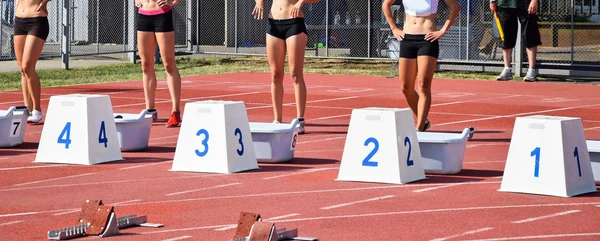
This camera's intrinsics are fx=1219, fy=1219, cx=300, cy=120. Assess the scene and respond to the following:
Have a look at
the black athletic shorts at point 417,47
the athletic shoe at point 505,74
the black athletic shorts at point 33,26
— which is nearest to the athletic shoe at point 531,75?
the athletic shoe at point 505,74

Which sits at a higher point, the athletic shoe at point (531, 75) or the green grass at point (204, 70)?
the athletic shoe at point (531, 75)

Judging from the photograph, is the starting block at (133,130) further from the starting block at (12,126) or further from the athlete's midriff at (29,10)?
the athlete's midriff at (29,10)

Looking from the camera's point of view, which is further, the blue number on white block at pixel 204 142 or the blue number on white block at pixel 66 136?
the blue number on white block at pixel 66 136

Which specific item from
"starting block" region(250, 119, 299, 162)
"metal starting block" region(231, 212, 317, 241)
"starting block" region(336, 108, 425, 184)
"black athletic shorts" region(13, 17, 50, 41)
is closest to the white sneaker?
"black athletic shorts" region(13, 17, 50, 41)

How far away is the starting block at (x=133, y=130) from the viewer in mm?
12289

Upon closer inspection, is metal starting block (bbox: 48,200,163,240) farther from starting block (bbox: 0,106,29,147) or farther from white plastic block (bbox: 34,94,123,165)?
starting block (bbox: 0,106,29,147)

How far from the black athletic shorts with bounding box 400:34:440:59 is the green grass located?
979 cm

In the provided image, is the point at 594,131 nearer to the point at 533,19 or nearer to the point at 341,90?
the point at 341,90

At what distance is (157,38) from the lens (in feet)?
47.1

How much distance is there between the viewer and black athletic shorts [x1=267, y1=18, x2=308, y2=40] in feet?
44.2

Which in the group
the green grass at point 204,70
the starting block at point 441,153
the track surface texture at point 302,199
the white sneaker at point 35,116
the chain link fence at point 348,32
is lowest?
the green grass at point 204,70

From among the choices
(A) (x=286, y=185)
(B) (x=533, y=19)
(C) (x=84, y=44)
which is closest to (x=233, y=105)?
(A) (x=286, y=185)

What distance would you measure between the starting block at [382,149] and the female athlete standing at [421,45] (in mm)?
2502

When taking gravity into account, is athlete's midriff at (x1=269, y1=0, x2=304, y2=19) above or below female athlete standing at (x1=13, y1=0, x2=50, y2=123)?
above
